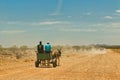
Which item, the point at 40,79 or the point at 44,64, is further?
the point at 44,64

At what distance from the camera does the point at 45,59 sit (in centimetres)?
3516

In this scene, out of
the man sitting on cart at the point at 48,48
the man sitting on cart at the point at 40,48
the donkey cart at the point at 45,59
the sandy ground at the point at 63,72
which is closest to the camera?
the sandy ground at the point at 63,72

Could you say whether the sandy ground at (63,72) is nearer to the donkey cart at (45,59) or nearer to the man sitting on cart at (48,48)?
the donkey cart at (45,59)

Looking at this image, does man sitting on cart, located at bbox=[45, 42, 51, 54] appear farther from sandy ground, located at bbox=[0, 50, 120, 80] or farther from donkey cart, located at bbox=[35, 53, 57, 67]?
sandy ground, located at bbox=[0, 50, 120, 80]

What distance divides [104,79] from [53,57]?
45.7 feet

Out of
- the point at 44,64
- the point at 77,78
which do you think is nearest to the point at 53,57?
the point at 44,64

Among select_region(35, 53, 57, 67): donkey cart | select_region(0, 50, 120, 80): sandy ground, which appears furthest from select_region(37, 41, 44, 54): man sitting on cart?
select_region(0, 50, 120, 80): sandy ground

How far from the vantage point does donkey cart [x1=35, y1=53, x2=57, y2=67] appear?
35.0m

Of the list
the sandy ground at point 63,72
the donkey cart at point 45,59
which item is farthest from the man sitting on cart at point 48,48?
the sandy ground at point 63,72

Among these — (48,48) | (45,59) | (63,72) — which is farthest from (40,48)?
(63,72)

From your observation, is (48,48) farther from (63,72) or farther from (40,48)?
(63,72)

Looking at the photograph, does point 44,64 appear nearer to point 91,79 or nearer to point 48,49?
point 48,49

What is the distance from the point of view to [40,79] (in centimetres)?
2244

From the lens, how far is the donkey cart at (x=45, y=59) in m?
35.0
